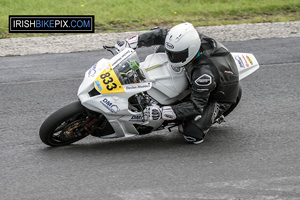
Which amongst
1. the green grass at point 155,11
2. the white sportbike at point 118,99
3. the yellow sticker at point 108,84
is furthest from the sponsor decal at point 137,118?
the green grass at point 155,11

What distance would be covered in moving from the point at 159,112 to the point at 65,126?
38.1 inches

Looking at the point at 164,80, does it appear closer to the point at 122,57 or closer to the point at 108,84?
the point at 122,57

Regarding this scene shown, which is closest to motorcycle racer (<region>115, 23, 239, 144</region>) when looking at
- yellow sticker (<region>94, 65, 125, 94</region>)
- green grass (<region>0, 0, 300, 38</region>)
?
yellow sticker (<region>94, 65, 125, 94</region>)

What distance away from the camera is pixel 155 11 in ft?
44.0

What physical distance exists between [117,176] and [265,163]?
4.83ft

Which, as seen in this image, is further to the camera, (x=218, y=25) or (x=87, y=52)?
(x=218, y=25)

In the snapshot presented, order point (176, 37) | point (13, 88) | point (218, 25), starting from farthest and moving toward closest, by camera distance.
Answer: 1. point (218, 25)
2. point (13, 88)
3. point (176, 37)

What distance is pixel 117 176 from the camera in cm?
550

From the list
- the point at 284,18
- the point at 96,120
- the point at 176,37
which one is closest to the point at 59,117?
the point at 96,120

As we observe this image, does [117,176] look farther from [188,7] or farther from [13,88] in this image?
[188,7]

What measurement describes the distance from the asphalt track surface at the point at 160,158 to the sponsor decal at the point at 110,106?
0.49 meters

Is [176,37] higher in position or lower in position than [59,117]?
higher

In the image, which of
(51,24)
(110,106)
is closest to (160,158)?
(110,106)

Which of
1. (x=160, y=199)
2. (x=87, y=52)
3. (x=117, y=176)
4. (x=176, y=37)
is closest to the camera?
(x=160, y=199)
